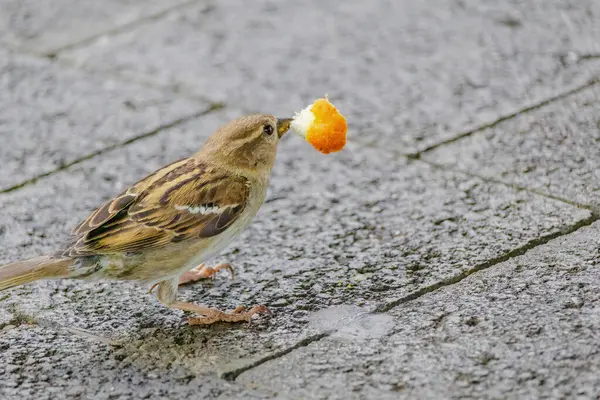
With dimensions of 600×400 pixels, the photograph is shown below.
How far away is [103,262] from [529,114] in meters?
2.79

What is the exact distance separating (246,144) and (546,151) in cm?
178

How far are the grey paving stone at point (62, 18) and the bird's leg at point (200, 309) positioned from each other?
351 cm

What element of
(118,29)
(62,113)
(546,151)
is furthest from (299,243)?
(118,29)

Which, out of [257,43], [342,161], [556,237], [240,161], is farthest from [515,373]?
[257,43]

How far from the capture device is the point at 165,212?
14.3ft

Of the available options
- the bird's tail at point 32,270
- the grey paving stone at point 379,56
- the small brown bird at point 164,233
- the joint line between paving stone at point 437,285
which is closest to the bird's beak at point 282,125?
the small brown bird at point 164,233

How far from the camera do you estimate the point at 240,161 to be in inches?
182

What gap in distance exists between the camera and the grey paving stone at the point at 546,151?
5.20 m

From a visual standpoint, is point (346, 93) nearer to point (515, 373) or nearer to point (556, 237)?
point (556, 237)

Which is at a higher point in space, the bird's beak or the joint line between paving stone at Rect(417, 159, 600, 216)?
the bird's beak

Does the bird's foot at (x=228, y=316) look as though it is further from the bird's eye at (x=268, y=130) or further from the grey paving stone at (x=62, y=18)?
the grey paving stone at (x=62, y=18)

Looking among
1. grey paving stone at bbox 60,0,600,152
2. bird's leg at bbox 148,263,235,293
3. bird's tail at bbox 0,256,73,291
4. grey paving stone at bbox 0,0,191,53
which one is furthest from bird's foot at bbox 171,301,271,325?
grey paving stone at bbox 0,0,191,53

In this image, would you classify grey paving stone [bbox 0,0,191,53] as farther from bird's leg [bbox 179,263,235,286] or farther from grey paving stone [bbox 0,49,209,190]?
bird's leg [bbox 179,263,235,286]

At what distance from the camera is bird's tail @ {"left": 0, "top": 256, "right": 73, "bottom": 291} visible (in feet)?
13.7
